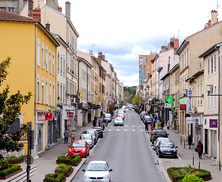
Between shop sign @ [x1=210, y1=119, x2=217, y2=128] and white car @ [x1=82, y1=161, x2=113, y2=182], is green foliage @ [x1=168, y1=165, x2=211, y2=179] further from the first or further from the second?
shop sign @ [x1=210, y1=119, x2=217, y2=128]

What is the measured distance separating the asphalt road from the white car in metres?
1.73

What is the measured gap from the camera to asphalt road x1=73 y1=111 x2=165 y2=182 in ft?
81.4

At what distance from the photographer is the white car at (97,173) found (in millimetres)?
20984

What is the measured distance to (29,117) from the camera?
3216 centimetres

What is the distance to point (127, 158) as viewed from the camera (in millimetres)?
33656

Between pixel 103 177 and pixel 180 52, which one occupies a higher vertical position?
pixel 180 52

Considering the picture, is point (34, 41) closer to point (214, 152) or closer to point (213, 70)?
point (213, 70)

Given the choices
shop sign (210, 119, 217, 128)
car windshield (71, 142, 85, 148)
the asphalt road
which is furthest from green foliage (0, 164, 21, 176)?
shop sign (210, 119, 217, 128)

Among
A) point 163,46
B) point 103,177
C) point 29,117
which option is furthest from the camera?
point 163,46

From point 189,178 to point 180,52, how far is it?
37.5 metres

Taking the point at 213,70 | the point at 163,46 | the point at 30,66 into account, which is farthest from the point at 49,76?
the point at 163,46

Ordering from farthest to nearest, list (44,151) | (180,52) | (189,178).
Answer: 1. (180,52)
2. (44,151)
3. (189,178)

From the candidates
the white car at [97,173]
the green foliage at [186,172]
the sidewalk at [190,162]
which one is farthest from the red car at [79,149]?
the white car at [97,173]

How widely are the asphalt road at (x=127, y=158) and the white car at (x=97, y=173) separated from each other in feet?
5.68
